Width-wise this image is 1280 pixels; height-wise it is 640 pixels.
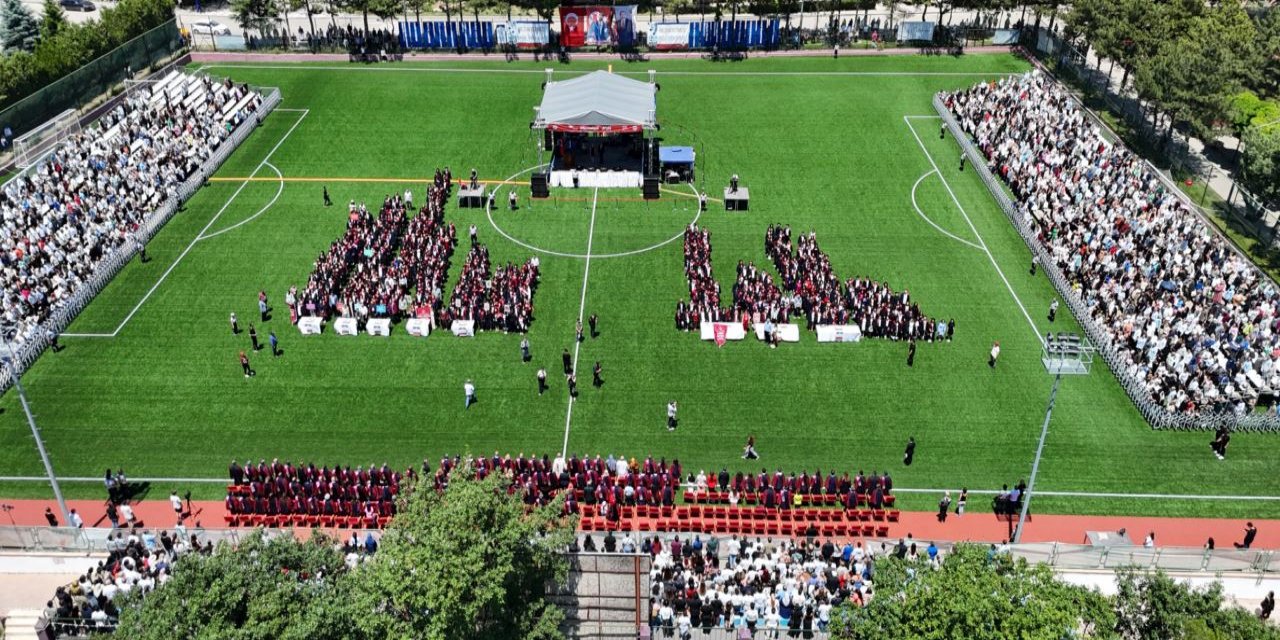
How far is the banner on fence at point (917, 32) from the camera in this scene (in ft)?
249

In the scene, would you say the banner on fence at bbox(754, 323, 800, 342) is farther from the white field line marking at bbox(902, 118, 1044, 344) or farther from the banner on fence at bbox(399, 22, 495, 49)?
the banner on fence at bbox(399, 22, 495, 49)

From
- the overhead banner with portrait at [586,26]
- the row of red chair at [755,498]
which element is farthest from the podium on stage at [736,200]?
the overhead banner with portrait at [586,26]

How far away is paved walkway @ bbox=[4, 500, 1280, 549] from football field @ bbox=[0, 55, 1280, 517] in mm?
648

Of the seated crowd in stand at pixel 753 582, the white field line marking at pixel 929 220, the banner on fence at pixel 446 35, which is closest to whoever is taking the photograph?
the seated crowd in stand at pixel 753 582

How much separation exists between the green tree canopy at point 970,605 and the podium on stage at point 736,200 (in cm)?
3129

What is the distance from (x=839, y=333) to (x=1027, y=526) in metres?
11.9

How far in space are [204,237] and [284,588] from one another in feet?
108

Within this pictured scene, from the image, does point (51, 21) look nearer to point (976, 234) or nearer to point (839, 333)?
point (839, 333)

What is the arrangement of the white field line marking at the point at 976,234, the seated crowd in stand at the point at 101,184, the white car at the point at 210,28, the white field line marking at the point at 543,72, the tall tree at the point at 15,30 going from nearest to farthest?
the white field line marking at the point at 976,234 < the seated crowd in stand at the point at 101,184 < the white field line marking at the point at 543,72 < the tall tree at the point at 15,30 < the white car at the point at 210,28

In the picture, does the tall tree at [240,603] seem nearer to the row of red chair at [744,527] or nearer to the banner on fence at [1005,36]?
the row of red chair at [744,527]

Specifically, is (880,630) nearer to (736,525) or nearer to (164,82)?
(736,525)

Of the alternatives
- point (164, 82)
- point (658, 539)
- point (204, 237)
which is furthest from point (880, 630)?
point (164, 82)

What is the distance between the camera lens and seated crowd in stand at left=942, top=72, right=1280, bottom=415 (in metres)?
38.8

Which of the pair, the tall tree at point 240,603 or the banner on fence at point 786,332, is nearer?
the tall tree at point 240,603
